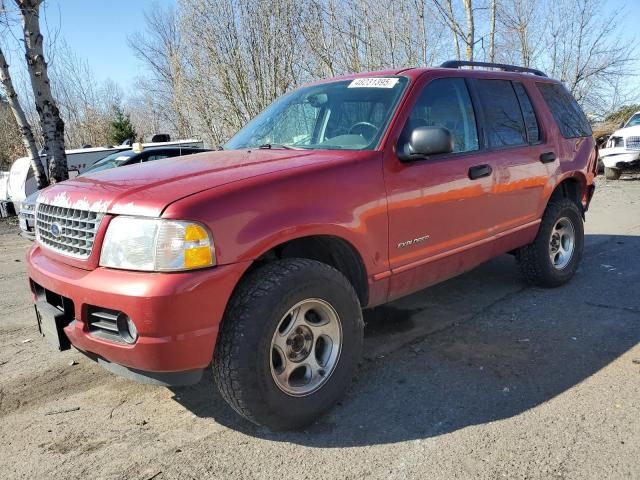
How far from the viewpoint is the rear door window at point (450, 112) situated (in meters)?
3.61

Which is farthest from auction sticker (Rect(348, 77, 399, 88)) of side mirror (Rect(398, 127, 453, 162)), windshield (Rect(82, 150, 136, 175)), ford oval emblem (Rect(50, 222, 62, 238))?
windshield (Rect(82, 150, 136, 175))

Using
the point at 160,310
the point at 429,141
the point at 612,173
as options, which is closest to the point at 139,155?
the point at 429,141

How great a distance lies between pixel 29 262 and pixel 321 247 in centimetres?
176

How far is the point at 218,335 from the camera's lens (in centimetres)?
261

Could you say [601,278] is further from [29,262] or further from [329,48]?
[329,48]

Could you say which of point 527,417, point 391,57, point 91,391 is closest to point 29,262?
point 91,391

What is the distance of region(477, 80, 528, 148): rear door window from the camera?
164 inches

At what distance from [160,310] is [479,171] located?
253 cm

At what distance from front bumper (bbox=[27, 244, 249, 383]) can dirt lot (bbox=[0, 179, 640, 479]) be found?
1.73 feet

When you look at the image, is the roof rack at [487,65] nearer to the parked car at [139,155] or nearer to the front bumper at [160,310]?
the front bumper at [160,310]

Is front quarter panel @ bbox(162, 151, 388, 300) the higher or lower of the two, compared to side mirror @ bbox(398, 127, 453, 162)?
lower

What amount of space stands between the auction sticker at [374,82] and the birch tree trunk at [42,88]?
801cm

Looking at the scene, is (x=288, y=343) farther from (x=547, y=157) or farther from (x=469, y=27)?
(x=469, y=27)

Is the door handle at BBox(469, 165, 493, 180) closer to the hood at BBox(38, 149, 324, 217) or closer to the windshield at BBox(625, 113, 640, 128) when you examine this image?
the hood at BBox(38, 149, 324, 217)
